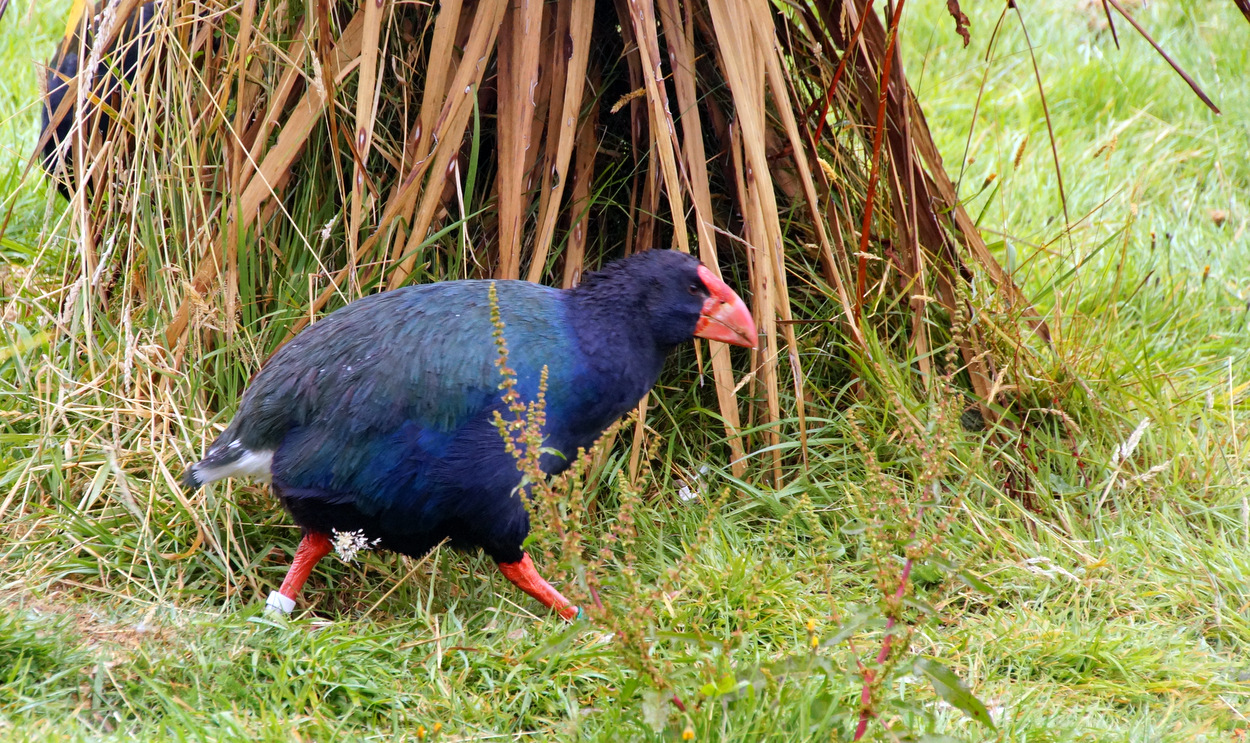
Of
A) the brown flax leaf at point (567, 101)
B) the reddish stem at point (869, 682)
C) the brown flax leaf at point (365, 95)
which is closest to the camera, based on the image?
the reddish stem at point (869, 682)

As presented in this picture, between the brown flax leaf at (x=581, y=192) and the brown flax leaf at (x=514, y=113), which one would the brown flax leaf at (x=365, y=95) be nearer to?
the brown flax leaf at (x=514, y=113)

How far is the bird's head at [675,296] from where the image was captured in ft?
7.88

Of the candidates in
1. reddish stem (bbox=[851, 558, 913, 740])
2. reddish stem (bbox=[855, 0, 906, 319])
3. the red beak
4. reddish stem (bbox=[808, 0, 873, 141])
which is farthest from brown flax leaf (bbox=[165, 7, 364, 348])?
reddish stem (bbox=[851, 558, 913, 740])

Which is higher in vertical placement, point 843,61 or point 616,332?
point 843,61

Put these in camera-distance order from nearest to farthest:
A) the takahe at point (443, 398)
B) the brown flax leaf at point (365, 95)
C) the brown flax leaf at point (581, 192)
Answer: the takahe at point (443, 398)
the brown flax leaf at point (365, 95)
the brown flax leaf at point (581, 192)

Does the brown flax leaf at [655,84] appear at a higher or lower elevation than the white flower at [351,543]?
higher

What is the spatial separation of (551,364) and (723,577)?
1.88 feet

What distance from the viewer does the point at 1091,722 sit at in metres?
2.07

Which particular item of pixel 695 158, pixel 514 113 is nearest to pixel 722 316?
pixel 695 158

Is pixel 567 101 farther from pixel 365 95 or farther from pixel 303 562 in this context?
pixel 303 562

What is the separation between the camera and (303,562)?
2.39 meters

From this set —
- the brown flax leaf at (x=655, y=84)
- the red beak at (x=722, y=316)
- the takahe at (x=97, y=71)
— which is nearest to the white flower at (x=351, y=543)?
the red beak at (x=722, y=316)

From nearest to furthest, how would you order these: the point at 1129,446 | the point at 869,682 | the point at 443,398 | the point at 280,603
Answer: the point at 869,682
the point at 443,398
the point at 280,603
the point at 1129,446

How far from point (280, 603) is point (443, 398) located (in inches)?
21.0
